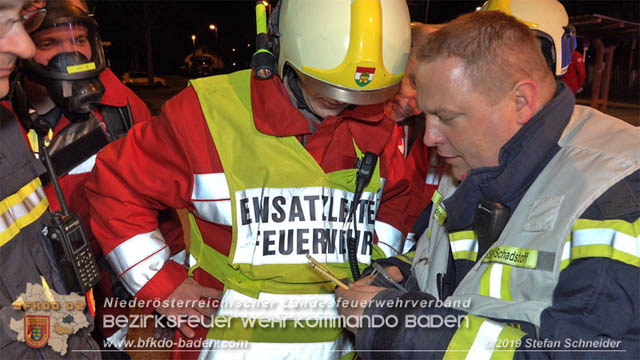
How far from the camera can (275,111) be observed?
182 centimetres

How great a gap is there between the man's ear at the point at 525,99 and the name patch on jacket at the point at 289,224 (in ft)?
2.26

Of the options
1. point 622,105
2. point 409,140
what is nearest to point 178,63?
point 622,105

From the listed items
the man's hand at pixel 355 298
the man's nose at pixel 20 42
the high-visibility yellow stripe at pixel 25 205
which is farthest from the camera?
the man's hand at pixel 355 298

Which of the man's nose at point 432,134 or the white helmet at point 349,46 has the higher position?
the white helmet at point 349,46

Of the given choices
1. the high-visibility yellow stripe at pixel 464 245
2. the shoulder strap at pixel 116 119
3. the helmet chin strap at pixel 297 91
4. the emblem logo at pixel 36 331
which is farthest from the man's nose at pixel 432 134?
the shoulder strap at pixel 116 119

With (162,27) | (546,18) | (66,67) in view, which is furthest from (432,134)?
(162,27)

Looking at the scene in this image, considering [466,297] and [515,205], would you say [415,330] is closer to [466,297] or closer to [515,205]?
[466,297]

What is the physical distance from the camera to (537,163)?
145 cm

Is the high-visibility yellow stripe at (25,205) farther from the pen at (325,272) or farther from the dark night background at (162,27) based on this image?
the dark night background at (162,27)

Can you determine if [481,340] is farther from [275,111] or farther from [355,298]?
[275,111]

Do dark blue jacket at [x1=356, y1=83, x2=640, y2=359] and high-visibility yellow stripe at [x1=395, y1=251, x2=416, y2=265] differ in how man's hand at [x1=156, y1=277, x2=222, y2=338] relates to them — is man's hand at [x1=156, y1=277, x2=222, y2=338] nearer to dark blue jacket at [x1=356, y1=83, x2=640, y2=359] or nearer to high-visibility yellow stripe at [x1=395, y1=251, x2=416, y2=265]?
dark blue jacket at [x1=356, y1=83, x2=640, y2=359]

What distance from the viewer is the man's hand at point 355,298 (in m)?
1.55

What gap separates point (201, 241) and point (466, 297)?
101 cm

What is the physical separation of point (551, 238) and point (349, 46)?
89cm
